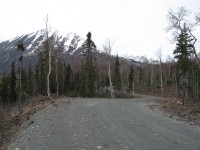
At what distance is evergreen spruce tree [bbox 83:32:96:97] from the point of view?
63.8 meters

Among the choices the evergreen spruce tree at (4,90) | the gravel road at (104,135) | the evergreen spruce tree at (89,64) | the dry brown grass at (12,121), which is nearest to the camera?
the gravel road at (104,135)

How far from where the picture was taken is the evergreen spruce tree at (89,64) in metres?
63.8

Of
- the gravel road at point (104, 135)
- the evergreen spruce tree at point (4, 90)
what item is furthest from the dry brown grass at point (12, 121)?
the evergreen spruce tree at point (4, 90)

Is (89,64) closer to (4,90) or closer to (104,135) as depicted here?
(4,90)

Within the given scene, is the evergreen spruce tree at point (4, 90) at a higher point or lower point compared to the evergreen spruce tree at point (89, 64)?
lower

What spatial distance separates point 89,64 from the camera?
6500 centimetres

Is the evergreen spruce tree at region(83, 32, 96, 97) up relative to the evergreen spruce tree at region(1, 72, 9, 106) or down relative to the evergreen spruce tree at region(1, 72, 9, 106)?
up

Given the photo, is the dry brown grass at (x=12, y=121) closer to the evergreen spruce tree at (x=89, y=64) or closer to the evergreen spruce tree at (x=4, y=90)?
the evergreen spruce tree at (x=89, y=64)

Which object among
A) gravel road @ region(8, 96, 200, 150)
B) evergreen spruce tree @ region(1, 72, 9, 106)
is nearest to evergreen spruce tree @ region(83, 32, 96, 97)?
evergreen spruce tree @ region(1, 72, 9, 106)

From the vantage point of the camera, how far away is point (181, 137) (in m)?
13.2

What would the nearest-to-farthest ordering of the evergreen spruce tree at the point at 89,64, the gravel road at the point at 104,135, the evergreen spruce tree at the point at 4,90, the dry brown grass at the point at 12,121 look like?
the gravel road at the point at 104,135
the dry brown grass at the point at 12,121
the evergreen spruce tree at the point at 89,64
the evergreen spruce tree at the point at 4,90

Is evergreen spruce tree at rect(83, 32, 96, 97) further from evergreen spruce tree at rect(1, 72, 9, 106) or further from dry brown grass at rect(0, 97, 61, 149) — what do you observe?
dry brown grass at rect(0, 97, 61, 149)

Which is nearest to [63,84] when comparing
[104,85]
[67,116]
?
[104,85]

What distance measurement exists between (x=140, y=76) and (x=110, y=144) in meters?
112
